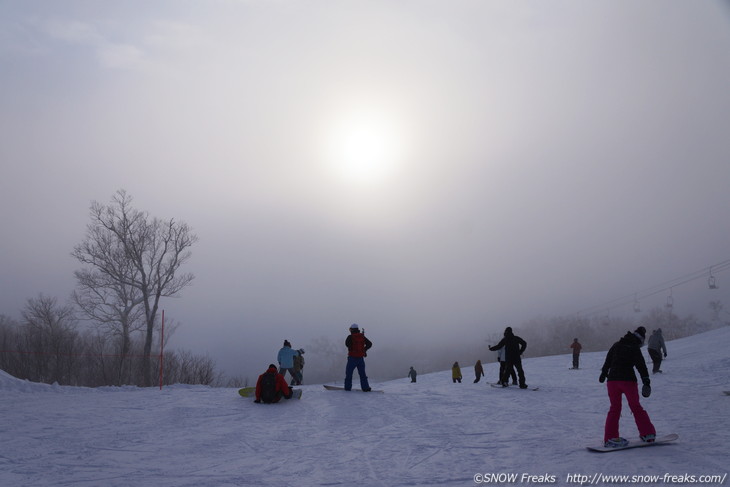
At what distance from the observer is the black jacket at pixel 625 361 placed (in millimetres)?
7969

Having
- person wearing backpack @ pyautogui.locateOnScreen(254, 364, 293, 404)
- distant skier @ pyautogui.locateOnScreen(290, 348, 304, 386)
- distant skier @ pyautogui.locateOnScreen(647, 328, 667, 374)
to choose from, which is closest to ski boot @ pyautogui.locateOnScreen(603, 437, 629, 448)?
person wearing backpack @ pyautogui.locateOnScreen(254, 364, 293, 404)

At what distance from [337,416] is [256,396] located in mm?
3101

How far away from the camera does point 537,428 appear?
9.95 meters

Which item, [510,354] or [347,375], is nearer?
[347,375]

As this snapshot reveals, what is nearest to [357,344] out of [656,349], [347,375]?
[347,375]

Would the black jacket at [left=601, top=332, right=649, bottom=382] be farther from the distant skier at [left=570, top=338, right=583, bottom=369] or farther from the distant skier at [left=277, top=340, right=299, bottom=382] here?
the distant skier at [left=570, top=338, right=583, bottom=369]

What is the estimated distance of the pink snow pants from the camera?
781 cm

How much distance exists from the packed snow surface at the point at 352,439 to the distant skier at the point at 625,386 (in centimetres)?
35

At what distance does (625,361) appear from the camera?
26.3 feet

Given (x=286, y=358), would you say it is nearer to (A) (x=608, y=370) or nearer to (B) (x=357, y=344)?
(B) (x=357, y=344)

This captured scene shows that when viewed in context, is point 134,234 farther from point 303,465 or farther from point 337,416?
point 303,465

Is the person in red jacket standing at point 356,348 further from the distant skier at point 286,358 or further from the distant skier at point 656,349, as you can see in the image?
the distant skier at point 656,349

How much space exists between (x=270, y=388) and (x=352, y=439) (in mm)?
4916

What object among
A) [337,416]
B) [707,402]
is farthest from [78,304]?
[707,402]
